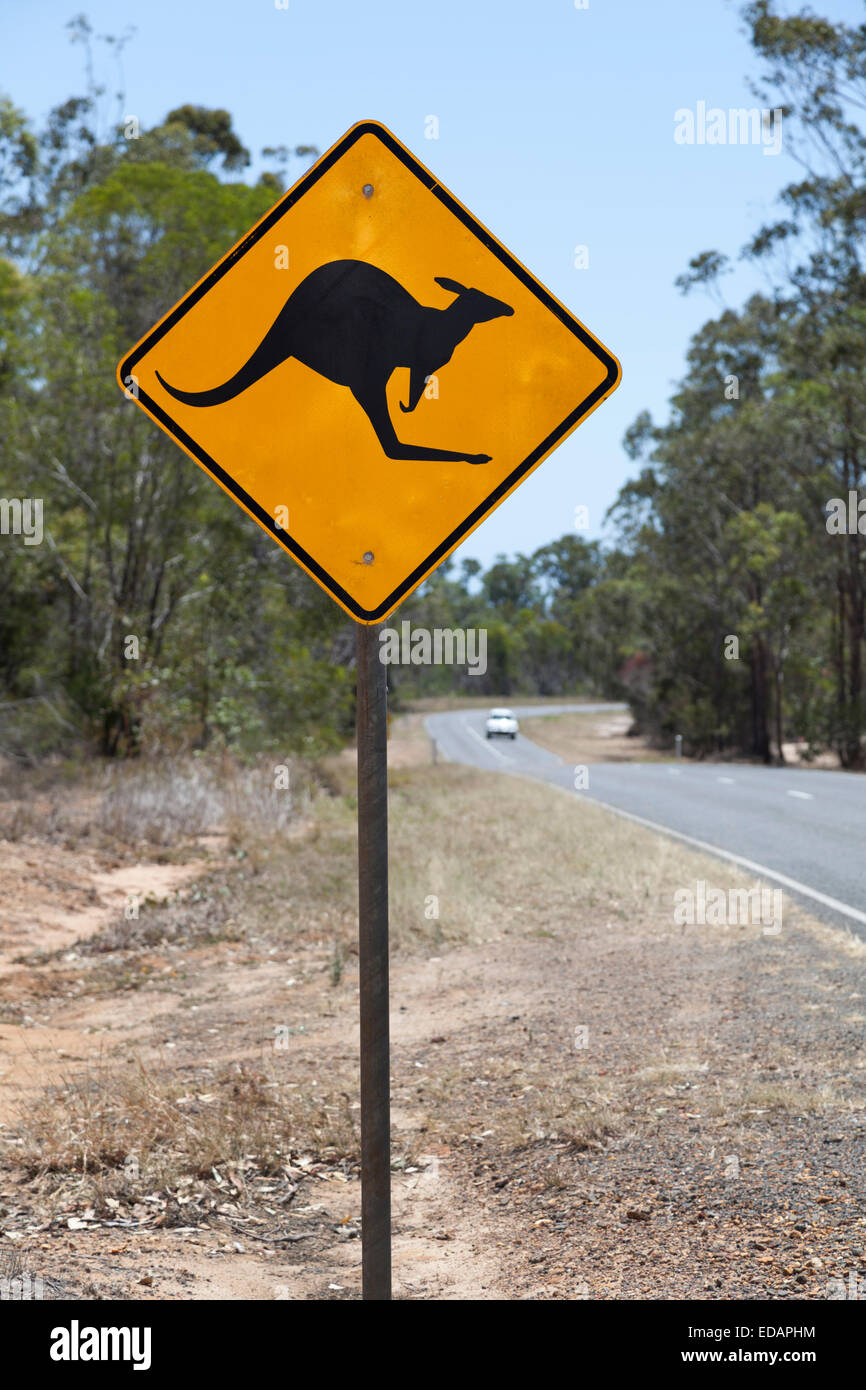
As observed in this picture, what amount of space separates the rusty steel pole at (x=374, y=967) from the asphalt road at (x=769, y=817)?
6170 millimetres

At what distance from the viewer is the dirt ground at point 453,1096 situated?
379cm

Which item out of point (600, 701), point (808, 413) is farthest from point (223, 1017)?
point (600, 701)

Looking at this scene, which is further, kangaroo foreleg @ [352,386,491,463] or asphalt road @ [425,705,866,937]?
asphalt road @ [425,705,866,937]

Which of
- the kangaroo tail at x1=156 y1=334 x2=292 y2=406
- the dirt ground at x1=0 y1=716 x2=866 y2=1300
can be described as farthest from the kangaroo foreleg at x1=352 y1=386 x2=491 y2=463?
the dirt ground at x1=0 y1=716 x2=866 y2=1300

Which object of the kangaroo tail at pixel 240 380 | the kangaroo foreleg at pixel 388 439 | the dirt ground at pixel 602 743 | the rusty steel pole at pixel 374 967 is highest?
the kangaroo tail at pixel 240 380

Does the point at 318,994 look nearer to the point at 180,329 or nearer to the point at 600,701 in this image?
the point at 180,329

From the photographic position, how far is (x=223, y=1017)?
7.44 metres

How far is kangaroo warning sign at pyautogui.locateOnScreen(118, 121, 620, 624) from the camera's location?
9.20 ft

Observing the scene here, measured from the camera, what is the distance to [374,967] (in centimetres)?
266

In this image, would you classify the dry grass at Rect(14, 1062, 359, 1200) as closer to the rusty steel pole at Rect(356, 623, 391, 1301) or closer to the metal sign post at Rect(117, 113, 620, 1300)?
the rusty steel pole at Rect(356, 623, 391, 1301)

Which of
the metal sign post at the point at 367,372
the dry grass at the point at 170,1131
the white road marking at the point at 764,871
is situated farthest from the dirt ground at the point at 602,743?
the metal sign post at the point at 367,372

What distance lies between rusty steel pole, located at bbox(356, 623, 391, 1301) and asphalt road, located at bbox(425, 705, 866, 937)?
6.17 meters

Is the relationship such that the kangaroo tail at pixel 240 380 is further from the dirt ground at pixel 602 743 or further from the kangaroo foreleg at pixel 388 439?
the dirt ground at pixel 602 743

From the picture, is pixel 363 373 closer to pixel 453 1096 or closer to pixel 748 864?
pixel 453 1096
